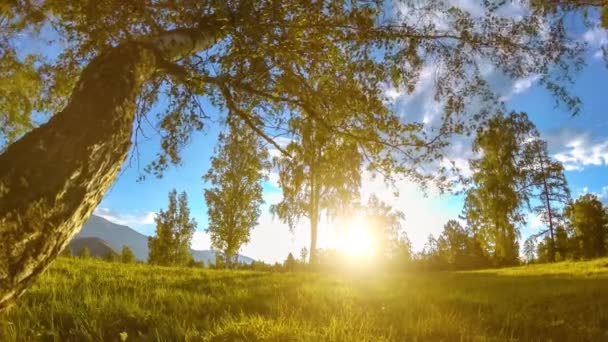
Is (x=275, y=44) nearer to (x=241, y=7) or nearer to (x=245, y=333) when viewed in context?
(x=241, y=7)

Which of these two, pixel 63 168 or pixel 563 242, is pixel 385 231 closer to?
pixel 563 242

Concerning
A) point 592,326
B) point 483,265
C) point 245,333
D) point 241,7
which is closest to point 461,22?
point 241,7

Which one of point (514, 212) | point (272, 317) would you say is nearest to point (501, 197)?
point (514, 212)

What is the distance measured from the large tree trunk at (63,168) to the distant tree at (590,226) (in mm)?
50199

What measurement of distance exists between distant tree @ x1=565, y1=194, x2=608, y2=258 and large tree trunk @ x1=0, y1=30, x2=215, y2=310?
165 ft

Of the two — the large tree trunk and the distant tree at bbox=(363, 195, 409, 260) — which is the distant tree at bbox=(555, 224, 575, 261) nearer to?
the distant tree at bbox=(363, 195, 409, 260)

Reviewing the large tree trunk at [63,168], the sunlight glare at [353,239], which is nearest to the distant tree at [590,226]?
the sunlight glare at [353,239]

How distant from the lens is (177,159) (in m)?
8.14

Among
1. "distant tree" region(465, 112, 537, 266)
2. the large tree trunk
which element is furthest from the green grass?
"distant tree" region(465, 112, 537, 266)

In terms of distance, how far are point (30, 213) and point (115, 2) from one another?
432 cm

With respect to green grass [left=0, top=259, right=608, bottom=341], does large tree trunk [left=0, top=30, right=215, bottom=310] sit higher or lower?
higher

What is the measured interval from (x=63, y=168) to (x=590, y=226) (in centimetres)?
5240

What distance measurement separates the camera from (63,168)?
299 cm

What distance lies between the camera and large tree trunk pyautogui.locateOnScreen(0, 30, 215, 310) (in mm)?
2701
